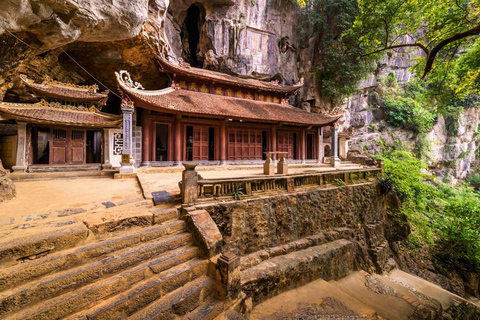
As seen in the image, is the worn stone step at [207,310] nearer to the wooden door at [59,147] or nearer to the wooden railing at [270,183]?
the wooden railing at [270,183]

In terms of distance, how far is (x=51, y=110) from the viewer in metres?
10.4

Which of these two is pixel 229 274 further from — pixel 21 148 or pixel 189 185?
pixel 21 148

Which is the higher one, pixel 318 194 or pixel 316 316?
pixel 318 194

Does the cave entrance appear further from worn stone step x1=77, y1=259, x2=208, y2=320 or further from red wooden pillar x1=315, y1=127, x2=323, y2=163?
worn stone step x1=77, y1=259, x2=208, y2=320

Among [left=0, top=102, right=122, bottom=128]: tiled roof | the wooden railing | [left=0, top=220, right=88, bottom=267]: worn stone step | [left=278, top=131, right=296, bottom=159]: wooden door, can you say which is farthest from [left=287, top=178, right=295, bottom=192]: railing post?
[left=0, top=102, right=122, bottom=128]: tiled roof

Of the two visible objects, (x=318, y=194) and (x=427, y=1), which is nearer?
(x=427, y=1)

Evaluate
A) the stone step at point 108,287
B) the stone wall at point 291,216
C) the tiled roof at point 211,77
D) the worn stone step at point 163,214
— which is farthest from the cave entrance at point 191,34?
the stone step at point 108,287

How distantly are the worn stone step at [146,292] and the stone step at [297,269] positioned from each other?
140 centimetres

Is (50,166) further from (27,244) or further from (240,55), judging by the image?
(240,55)

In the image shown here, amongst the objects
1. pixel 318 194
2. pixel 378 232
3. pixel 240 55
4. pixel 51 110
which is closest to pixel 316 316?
pixel 318 194

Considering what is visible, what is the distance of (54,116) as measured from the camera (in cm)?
995

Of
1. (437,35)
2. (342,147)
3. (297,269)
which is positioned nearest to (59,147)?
(297,269)

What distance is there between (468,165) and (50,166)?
44625mm

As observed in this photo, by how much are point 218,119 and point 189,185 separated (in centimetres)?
845
